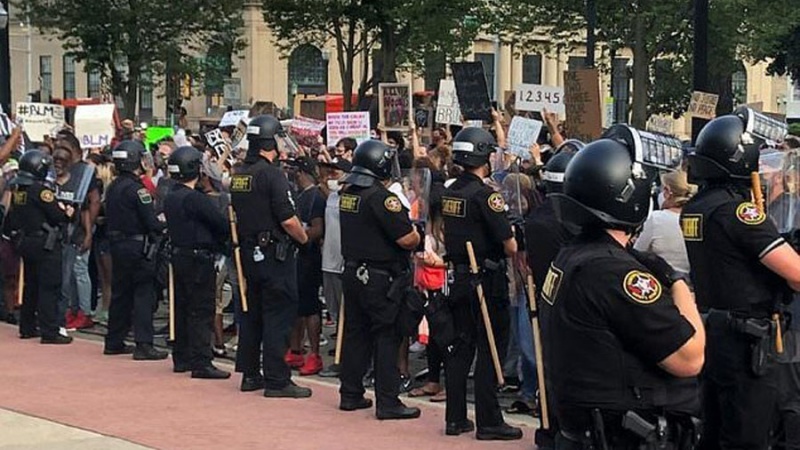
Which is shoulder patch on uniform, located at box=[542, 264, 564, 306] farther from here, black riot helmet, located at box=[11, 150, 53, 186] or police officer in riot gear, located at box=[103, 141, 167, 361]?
black riot helmet, located at box=[11, 150, 53, 186]

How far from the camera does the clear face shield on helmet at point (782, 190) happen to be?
7.17m

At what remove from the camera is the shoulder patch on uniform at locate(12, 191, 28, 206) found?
42.5 feet

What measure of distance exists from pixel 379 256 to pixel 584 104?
4.41m

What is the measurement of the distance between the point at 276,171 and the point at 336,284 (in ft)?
5.89

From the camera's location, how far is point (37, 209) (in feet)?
42.4

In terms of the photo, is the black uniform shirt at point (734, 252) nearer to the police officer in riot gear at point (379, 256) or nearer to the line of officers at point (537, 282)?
the line of officers at point (537, 282)

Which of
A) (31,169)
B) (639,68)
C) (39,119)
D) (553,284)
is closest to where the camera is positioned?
(553,284)

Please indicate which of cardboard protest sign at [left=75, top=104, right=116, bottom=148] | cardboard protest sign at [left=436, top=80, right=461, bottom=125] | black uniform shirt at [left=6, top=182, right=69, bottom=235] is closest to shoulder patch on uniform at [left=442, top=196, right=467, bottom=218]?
black uniform shirt at [left=6, top=182, right=69, bottom=235]

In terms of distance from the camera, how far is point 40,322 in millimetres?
13102

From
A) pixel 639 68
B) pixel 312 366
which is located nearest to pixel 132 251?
pixel 312 366

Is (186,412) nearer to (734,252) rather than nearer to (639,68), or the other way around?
(734,252)

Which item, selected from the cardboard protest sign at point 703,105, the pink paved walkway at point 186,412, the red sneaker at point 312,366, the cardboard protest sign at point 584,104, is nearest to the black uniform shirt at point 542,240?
the pink paved walkway at point 186,412

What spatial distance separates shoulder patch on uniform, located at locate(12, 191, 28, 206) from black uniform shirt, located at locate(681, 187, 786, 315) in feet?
27.5

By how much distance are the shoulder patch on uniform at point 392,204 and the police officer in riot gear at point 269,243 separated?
110 centimetres
